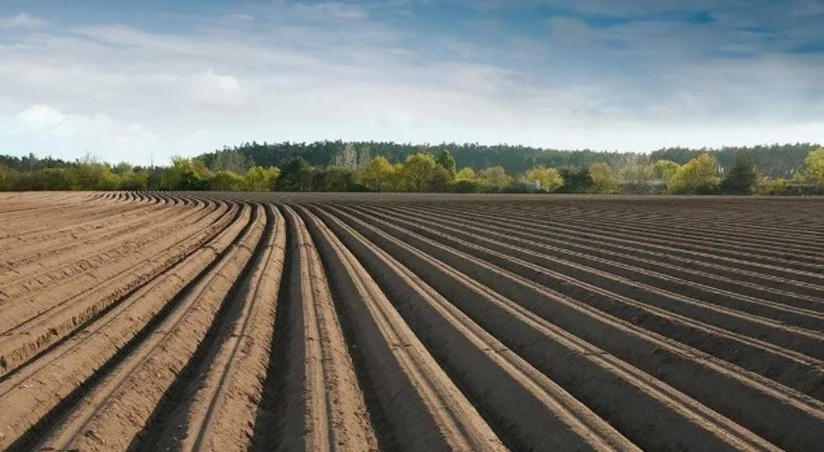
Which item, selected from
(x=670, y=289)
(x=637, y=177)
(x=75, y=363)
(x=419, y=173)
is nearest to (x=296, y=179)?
(x=419, y=173)

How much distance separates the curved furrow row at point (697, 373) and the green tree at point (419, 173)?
6932 centimetres

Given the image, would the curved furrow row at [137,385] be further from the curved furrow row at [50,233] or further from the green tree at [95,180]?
the green tree at [95,180]

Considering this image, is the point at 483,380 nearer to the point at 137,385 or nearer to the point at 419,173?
the point at 137,385

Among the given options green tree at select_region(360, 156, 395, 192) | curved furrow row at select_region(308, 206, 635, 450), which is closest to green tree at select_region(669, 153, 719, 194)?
green tree at select_region(360, 156, 395, 192)

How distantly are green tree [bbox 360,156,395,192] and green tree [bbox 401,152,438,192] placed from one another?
1.64 meters

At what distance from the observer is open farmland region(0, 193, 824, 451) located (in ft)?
16.3

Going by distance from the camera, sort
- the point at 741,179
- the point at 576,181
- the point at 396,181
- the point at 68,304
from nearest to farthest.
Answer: the point at 68,304 < the point at 741,179 < the point at 576,181 < the point at 396,181

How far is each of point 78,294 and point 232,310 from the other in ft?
7.64

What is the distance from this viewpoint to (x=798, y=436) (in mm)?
4801

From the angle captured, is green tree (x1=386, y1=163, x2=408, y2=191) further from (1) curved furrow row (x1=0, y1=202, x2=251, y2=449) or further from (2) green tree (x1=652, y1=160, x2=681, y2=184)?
(1) curved furrow row (x1=0, y1=202, x2=251, y2=449)

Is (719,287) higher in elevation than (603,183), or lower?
lower

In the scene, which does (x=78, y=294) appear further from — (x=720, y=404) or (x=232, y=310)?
(x=720, y=404)

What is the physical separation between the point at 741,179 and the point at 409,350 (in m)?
68.1

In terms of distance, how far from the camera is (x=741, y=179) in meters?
67.9
